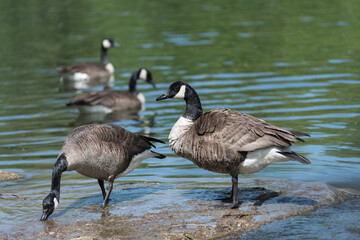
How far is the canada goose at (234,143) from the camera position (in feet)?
27.1

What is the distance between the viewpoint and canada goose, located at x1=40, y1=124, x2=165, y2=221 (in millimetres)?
8484

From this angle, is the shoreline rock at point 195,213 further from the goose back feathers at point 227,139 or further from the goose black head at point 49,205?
the goose back feathers at point 227,139

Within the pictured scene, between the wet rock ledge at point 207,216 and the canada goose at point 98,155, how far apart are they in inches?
22.1

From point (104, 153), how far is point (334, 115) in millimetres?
7744

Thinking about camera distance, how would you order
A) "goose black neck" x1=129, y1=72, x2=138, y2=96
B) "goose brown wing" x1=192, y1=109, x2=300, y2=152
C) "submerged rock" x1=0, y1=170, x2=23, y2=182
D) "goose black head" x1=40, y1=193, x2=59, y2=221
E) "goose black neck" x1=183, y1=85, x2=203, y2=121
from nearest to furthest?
"goose brown wing" x1=192, y1=109, x2=300, y2=152
"goose black head" x1=40, y1=193, x2=59, y2=221
"goose black neck" x1=183, y1=85, x2=203, y2=121
"submerged rock" x1=0, y1=170, x2=23, y2=182
"goose black neck" x1=129, y1=72, x2=138, y2=96

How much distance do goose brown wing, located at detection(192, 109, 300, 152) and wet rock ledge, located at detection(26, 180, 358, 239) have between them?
94 centimetres

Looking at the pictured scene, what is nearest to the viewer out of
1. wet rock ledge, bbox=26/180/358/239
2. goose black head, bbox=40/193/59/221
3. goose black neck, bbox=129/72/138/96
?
wet rock ledge, bbox=26/180/358/239

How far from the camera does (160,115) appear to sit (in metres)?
16.9

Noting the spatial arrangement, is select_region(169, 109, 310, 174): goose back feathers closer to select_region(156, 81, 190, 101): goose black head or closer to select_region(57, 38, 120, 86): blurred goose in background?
select_region(156, 81, 190, 101): goose black head

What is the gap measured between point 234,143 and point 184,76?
12.7m

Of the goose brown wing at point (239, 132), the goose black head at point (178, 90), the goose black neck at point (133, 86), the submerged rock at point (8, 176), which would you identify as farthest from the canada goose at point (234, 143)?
the goose black neck at point (133, 86)

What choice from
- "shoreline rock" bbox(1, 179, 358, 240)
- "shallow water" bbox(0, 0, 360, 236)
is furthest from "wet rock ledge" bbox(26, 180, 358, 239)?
"shallow water" bbox(0, 0, 360, 236)

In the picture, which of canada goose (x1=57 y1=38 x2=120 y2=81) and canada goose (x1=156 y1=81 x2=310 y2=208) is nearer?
canada goose (x1=156 y1=81 x2=310 y2=208)

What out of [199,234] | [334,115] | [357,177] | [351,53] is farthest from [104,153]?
[351,53]
